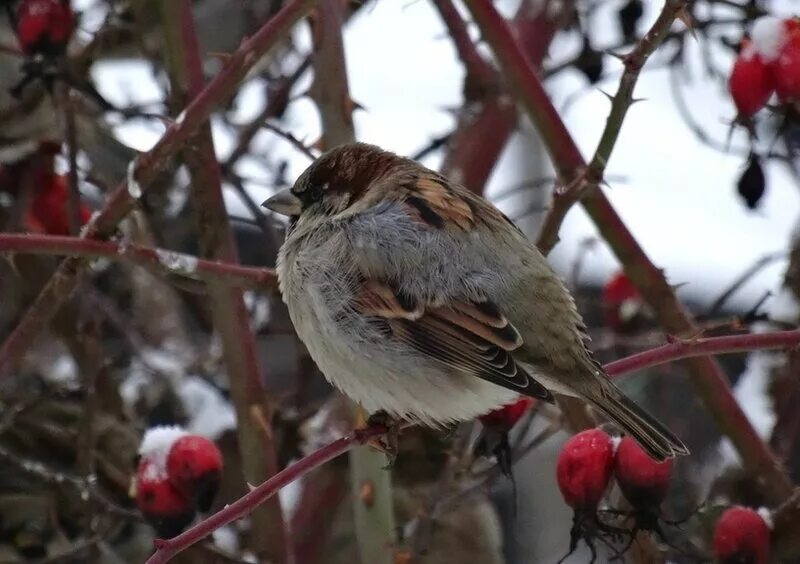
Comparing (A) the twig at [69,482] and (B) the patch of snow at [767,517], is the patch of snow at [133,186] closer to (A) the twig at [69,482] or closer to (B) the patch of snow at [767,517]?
(A) the twig at [69,482]

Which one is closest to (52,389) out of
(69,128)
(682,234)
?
(69,128)

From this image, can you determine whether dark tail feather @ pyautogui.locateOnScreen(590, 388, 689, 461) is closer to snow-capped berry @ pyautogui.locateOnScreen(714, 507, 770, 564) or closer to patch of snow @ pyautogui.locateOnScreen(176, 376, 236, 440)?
snow-capped berry @ pyautogui.locateOnScreen(714, 507, 770, 564)

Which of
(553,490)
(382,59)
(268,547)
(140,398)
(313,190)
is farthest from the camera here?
(382,59)

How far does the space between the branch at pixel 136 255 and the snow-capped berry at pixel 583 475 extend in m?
0.72

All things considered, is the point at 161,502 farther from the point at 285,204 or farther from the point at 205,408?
the point at 205,408

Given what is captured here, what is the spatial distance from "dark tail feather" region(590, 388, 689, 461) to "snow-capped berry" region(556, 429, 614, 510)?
0.10m

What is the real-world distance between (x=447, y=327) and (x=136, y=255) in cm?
75

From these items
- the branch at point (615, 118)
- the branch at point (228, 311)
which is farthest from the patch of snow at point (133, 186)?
the branch at point (615, 118)

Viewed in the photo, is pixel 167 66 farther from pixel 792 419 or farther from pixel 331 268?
pixel 792 419

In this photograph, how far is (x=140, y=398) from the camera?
395 cm

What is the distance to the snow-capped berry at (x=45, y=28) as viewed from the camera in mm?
3004

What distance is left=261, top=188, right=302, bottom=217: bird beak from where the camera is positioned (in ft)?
10.3

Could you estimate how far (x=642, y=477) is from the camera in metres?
2.49

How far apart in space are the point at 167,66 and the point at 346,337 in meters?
0.79
